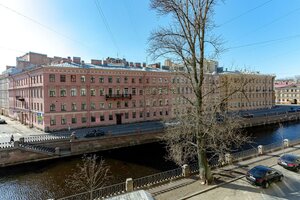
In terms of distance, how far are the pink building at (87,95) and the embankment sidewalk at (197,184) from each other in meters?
21.3

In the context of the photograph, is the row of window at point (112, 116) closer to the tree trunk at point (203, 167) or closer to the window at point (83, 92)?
the window at point (83, 92)

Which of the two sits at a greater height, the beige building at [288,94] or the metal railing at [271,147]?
the beige building at [288,94]

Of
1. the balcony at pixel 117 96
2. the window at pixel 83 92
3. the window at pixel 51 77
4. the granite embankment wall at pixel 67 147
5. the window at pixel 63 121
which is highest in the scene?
the window at pixel 51 77

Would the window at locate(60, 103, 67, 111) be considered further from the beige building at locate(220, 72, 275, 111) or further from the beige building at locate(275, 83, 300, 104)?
the beige building at locate(275, 83, 300, 104)

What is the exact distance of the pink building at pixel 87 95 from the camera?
119 feet

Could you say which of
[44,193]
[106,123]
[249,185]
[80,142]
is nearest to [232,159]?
[249,185]

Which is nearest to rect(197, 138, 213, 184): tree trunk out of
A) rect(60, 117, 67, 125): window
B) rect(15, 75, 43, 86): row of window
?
rect(60, 117, 67, 125): window

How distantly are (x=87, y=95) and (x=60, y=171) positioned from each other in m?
19.5

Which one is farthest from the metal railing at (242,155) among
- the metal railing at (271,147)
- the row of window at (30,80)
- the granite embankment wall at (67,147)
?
the row of window at (30,80)

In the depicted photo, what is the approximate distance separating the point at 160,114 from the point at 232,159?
102ft

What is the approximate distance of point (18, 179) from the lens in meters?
20.5

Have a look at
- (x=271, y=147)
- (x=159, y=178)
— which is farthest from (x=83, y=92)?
(x=271, y=147)

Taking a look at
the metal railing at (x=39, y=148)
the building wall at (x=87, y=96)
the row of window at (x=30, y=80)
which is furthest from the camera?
the row of window at (x=30, y=80)

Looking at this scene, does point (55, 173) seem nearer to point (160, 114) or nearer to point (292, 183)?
point (292, 183)
